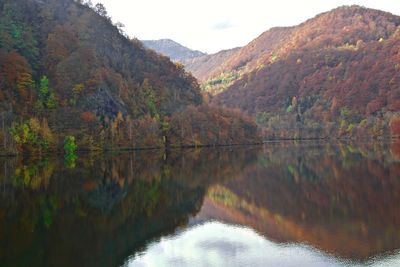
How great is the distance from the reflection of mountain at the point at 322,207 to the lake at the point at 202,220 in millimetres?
77

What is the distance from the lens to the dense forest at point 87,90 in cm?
11288

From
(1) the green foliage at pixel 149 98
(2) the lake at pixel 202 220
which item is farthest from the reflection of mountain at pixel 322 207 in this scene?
(1) the green foliage at pixel 149 98

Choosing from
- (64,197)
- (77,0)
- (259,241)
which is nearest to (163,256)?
(259,241)

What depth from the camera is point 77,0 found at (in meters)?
173

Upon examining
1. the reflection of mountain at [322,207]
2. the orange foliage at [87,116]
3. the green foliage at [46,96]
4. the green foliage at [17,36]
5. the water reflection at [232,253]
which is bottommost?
the water reflection at [232,253]

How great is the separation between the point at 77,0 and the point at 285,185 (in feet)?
472

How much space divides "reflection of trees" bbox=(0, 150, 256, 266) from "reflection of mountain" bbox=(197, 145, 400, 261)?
3.72 metres

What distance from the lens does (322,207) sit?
36469mm

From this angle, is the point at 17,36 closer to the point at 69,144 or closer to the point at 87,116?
the point at 87,116

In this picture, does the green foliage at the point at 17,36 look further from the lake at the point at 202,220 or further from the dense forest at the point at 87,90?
the lake at the point at 202,220

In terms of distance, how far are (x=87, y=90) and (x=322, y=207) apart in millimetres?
102154

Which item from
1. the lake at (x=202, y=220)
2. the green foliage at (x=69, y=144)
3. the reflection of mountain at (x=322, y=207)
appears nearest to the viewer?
the lake at (x=202, y=220)

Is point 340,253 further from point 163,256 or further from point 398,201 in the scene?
point 398,201

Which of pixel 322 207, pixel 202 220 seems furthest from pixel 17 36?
pixel 322 207
